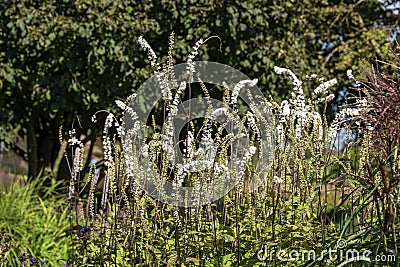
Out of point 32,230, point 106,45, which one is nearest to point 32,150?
point 106,45

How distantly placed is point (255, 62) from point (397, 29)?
349 centimetres

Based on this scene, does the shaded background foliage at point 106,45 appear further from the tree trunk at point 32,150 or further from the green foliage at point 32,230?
the green foliage at point 32,230

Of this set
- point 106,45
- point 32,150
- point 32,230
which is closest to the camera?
point 32,230

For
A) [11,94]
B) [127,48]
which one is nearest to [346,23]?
[127,48]

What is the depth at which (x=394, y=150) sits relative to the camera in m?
1.95

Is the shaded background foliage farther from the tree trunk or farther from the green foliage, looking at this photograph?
the green foliage

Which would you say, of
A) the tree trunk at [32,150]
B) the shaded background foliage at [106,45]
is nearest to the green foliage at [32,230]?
the shaded background foliage at [106,45]

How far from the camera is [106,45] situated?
5.97 meters

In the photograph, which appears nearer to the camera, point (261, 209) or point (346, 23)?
point (261, 209)

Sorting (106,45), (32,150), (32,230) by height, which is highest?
(106,45)

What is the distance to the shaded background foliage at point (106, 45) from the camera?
6.01 meters

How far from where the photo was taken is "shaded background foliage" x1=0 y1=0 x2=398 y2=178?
6.01 metres

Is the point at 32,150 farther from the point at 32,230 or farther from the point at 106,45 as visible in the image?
the point at 32,230

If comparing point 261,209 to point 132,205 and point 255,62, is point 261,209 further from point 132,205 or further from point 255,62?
point 255,62
